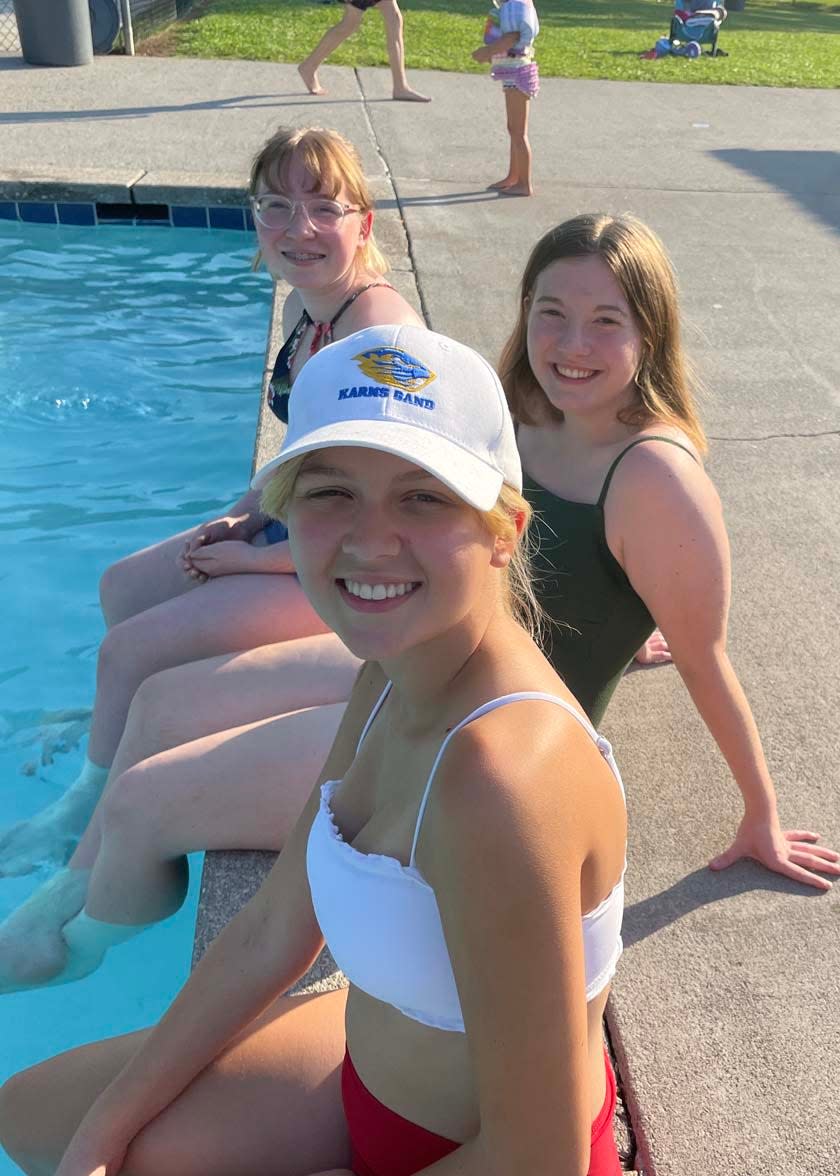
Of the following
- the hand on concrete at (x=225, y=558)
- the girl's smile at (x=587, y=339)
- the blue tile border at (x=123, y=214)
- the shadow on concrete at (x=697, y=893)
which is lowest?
the blue tile border at (x=123, y=214)

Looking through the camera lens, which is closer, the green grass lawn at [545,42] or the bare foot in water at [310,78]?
the bare foot in water at [310,78]

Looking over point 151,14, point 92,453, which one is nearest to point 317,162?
point 92,453

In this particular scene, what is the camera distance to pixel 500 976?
139 centimetres

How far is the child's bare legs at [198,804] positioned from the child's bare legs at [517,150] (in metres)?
6.65

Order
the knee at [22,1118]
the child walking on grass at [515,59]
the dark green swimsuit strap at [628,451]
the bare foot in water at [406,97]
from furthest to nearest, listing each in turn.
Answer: the bare foot in water at [406,97], the child walking on grass at [515,59], the dark green swimsuit strap at [628,451], the knee at [22,1118]

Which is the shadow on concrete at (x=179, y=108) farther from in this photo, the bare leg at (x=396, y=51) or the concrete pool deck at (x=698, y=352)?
the bare leg at (x=396, y=51)

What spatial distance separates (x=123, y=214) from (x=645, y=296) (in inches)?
272

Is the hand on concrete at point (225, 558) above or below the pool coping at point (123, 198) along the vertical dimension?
above

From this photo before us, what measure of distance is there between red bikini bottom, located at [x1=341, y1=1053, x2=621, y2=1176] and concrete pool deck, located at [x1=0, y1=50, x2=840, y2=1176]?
0.42 m

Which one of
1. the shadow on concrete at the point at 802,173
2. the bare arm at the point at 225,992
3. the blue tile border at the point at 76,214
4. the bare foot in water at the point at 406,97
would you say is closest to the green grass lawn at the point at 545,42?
the bare foot in water at the point at 406,97

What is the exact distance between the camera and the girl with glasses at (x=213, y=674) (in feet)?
9.05

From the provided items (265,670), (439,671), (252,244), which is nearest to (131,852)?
(265,670)

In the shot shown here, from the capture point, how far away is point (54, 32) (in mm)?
12664

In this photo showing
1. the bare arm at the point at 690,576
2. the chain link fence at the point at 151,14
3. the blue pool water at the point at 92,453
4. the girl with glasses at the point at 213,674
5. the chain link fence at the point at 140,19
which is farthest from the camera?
the chain link fence at the point at 151,14
